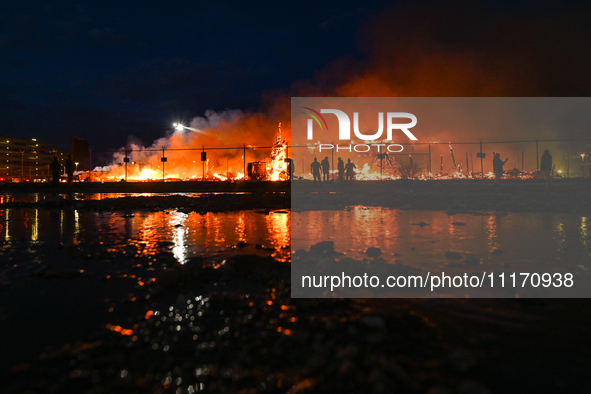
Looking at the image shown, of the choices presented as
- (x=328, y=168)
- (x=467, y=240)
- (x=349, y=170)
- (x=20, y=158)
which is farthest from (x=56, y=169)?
(x=20, y=158)

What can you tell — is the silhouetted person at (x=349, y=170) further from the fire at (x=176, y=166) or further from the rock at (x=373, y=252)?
the rock at (x=373, y=252)

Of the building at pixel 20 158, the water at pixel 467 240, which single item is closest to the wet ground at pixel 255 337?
the water at pixel 467 240

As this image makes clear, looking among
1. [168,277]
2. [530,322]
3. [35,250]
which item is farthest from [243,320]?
[35,250]

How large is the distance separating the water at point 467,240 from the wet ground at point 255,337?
1150 mm

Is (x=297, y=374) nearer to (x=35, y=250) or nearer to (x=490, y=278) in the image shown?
(x=490, y=278)

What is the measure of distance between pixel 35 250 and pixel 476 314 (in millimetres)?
5503

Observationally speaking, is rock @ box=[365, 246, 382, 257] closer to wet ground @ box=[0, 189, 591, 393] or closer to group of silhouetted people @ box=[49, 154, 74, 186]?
wet ground @ box=[0, 189, 591, 393]

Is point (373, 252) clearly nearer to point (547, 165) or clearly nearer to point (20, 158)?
point (547, 165)

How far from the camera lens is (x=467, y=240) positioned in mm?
4914

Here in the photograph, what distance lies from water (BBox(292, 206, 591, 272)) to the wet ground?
1150 mm

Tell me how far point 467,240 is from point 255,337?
420cm

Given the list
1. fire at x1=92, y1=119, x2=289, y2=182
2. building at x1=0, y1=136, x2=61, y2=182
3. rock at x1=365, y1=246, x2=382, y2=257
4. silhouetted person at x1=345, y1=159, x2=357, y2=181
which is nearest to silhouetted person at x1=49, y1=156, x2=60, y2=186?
fire at x1=92, y1=119, x2=289, y2=182

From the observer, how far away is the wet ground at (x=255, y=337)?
156 cm

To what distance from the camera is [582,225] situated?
625 centimetres
